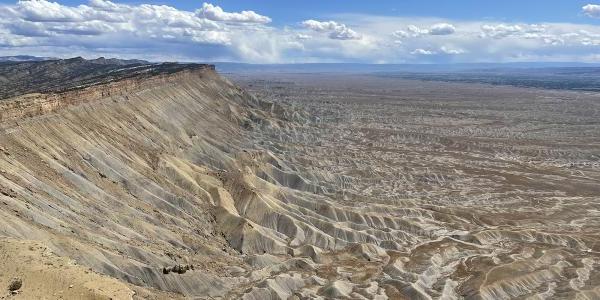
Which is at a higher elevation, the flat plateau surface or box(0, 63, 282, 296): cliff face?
box(0, 63, 282, 296): cliff face

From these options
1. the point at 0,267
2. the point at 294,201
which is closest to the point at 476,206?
the point at 294,201

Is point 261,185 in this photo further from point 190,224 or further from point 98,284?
point 98,284

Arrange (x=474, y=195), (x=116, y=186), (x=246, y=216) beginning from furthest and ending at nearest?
(x=474, y=195)
(x=246, y=216)
(x=116, y=186)

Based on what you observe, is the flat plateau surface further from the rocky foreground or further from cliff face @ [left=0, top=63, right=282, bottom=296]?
cliff face @ [left=0, top=63, right=282, bottom=296]

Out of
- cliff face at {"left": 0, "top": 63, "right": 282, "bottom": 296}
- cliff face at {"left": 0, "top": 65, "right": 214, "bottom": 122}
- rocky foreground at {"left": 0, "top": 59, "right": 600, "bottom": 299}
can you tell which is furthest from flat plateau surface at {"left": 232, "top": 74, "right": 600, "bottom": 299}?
cliff face at {"left": 0, "top": 65, "right": 214, "bottom": 122}

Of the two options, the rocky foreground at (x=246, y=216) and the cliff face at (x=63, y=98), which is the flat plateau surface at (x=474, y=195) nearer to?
the rocky foreground at (x=246, y=216)

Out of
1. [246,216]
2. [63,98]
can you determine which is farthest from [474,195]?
[63,98]

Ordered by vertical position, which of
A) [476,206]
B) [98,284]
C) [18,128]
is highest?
[18,128]

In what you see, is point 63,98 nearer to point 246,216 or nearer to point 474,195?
point 246,216
